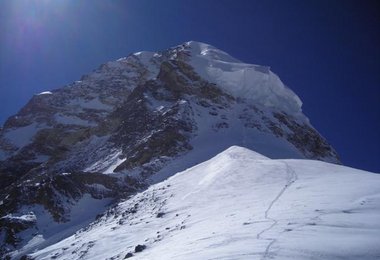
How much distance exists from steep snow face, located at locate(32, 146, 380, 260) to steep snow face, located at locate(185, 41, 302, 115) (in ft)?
102

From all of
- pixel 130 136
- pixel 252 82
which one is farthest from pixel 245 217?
pixel 252 82

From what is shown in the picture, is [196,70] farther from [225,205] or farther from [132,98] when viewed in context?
[225,205]

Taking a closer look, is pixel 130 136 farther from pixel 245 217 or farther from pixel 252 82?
pixel 245 217

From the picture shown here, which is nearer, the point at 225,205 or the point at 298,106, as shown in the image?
the point at 225,205

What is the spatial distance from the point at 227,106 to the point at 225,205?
137 feet

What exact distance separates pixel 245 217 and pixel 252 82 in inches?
2125

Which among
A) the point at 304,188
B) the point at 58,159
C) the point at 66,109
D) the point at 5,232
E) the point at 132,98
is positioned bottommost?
the point at 304,188

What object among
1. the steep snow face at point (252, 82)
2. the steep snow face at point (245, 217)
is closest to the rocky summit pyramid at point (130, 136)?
the steep snow face at point (252, 82)

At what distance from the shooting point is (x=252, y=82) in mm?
67750

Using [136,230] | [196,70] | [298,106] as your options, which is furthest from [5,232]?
[298,106]

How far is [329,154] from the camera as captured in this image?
62.2 m

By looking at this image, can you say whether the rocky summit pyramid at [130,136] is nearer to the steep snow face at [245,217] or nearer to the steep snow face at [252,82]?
the steep snow face at [252,82]

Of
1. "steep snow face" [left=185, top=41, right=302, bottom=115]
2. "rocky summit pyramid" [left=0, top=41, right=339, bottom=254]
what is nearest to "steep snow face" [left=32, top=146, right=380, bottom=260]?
"rocky summit pyramid" [left=0, top=41, right=339, bottom=254]

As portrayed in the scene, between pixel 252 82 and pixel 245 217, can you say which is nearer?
pixel 245 217
